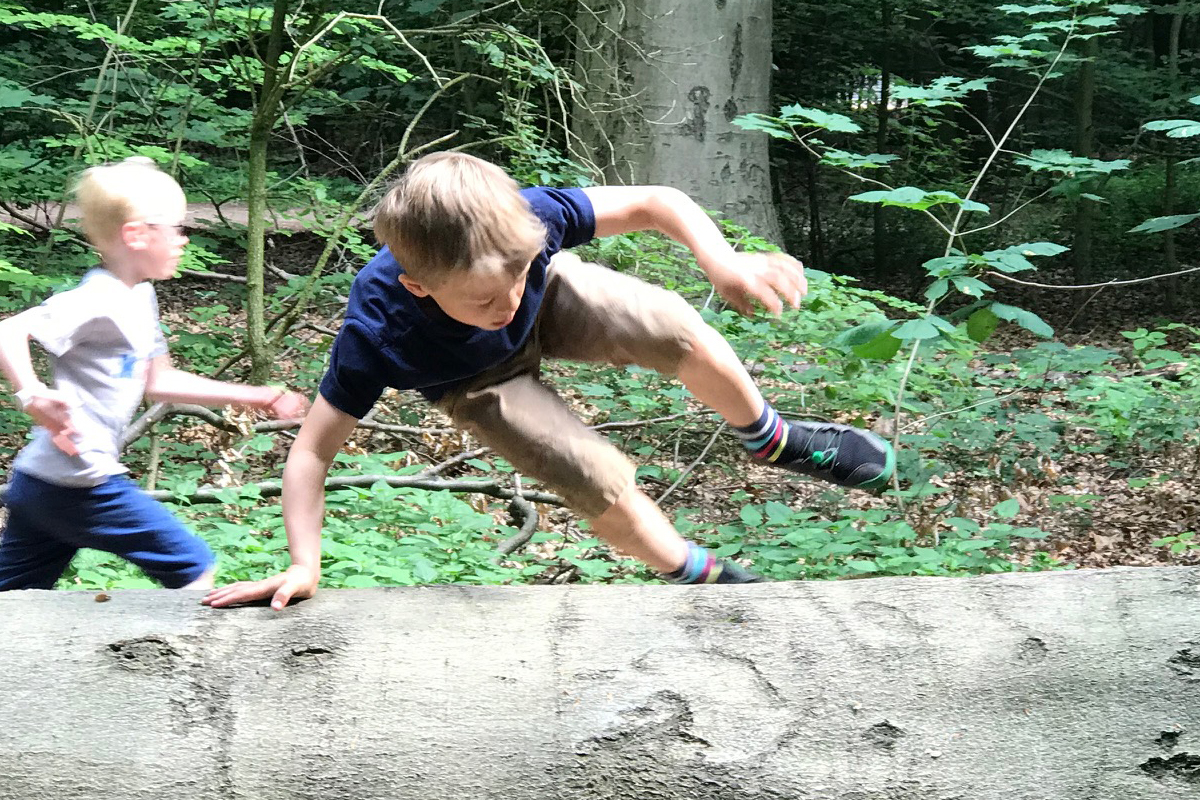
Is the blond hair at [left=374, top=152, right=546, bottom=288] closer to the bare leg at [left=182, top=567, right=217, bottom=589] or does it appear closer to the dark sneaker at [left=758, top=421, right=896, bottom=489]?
the dark sneaker at [left=758, top=421, right=896, bottom=489]

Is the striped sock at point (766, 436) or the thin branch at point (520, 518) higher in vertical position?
the striped sock at point (766, 436)

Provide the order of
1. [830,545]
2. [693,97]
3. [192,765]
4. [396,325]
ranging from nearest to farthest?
1. [192,765]
2. [396,325]
3. [830,545]
4. [693,97]

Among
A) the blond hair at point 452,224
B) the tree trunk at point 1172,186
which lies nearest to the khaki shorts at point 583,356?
the blond hair at point 452,224

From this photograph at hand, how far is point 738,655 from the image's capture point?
164cm

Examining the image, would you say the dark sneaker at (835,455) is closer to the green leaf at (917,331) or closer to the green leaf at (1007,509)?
the green leaf at (917,331)

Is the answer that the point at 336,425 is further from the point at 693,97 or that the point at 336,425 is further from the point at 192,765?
the point at 693,97

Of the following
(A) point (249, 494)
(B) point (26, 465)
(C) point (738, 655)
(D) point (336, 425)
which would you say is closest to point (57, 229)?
(A) point (249, 494)

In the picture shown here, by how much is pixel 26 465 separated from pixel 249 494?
1.43 metres

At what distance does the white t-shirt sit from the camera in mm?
2260

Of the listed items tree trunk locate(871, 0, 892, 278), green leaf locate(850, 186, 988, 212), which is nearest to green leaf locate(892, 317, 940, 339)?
green leaf locate(850, 186, 988, 212)

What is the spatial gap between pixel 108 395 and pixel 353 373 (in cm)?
73

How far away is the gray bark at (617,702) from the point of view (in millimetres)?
1518

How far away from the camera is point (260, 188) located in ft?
17.6

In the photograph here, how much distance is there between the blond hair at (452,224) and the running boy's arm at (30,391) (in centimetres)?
79
